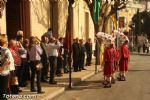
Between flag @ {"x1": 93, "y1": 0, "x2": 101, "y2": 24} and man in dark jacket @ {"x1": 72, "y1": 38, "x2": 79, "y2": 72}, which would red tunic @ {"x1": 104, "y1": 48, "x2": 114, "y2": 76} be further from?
flag @ {"x1": 93, "y1": 0, "x2": 101, "y2": 24}

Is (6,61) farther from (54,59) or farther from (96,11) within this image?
(96,11)

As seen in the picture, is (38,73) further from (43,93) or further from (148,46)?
(148,46)

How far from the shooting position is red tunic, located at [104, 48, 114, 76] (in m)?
18.7

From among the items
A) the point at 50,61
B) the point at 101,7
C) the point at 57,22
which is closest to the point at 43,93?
the point at 50,61

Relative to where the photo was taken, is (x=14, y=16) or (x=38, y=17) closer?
(x=14, y=16)

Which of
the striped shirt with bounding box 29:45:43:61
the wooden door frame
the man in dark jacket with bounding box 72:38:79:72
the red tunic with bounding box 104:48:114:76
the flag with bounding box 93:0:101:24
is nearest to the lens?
the striped shirt with bounding box 29:45:43:61

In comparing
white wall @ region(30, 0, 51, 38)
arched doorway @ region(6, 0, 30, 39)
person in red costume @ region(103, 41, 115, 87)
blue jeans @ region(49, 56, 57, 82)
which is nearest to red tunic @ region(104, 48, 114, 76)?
person in red costume @ region(103, 41, 115, 87)

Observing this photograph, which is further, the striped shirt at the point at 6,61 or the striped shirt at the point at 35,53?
the striped shirt at the point at 35,53

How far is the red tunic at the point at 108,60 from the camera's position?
18.7 metres

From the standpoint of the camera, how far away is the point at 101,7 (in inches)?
1249

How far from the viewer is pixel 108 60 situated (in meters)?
18.8

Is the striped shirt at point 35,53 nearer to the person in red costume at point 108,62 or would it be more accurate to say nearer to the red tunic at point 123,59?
the person in red costume at point 108,62

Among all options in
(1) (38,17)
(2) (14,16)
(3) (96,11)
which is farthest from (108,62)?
(3) (96,11)

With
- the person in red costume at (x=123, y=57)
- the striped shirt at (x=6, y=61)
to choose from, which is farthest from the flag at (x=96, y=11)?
the striped shirt at (x=6, y=61)
